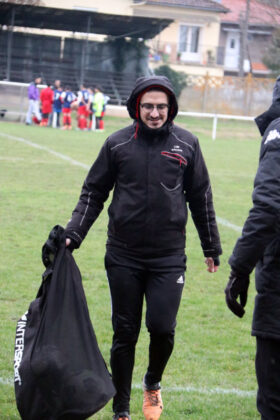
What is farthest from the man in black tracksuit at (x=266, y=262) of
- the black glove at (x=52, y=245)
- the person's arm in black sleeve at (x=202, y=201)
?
the black glove at (x=52, y=245)

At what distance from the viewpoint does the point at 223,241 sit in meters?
11.0

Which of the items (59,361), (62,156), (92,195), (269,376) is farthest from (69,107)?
(269,376)

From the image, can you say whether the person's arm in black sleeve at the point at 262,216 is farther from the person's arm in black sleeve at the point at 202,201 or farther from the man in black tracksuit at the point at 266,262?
the person's arm in black sleeve at the point at 202,201

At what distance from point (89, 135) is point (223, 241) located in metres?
18.1

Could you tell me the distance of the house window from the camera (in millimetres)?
59500

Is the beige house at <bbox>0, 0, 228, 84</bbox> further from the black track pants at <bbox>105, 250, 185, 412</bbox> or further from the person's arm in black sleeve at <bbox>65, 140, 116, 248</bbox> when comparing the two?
the black track pants at <bbox>105, 250, 185, 412</bbox>

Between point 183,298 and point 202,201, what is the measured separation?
3.18 metres

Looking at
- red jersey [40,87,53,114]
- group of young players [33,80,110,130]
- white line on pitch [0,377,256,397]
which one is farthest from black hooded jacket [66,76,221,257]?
red jersey [40,87,53,114]

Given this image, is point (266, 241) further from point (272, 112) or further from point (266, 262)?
point (272, 112)

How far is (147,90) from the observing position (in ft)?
16.0

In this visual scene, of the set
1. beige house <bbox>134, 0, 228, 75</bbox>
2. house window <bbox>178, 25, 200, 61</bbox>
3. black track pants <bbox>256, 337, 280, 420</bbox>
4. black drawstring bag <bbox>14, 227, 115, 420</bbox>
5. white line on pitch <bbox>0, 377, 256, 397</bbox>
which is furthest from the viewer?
house window <bbox>178, 25, 200, 61</bbox>

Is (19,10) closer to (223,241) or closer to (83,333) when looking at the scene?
(223,241)

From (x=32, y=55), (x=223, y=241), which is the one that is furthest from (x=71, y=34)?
(x=223, y=241)

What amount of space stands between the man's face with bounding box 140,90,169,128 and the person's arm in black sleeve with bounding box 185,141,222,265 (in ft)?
1.03
